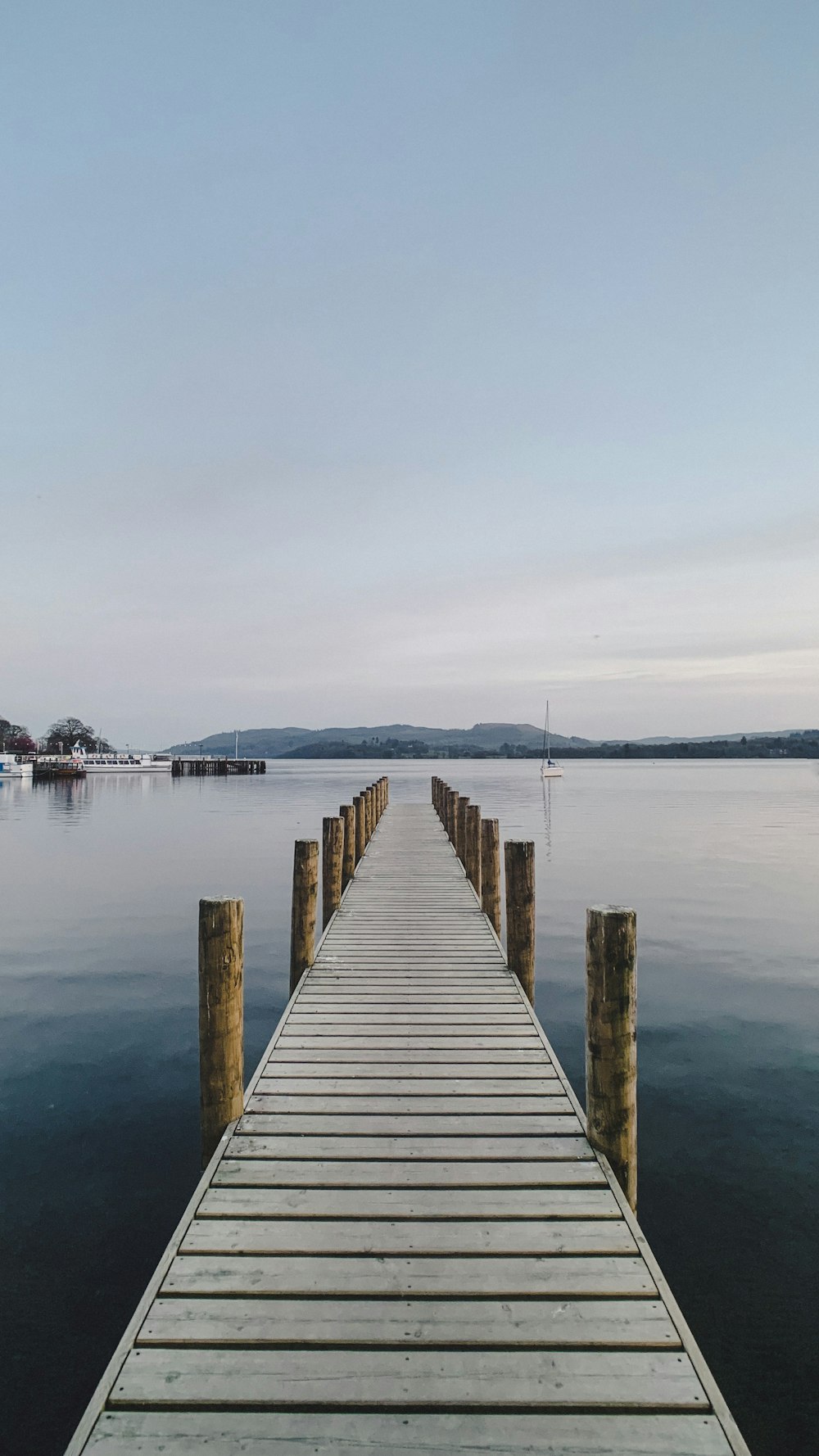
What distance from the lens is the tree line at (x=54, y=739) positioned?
15688 cm

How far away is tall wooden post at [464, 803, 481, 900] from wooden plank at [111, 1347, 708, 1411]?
33.0ft

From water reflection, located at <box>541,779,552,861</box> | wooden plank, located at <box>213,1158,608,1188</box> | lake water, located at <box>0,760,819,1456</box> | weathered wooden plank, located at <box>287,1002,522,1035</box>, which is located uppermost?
wooden plank, located at <box>213,1158,608,1188</box>

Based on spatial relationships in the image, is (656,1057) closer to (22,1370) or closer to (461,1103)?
(461,1103)

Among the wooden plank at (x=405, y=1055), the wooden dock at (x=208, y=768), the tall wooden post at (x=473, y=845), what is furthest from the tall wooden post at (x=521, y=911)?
the wooden dock at (x=208, y=768)

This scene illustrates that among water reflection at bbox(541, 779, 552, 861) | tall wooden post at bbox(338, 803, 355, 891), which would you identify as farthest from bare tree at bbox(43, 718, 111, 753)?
tall wooden post at bbox(338, 803, 355, 891)

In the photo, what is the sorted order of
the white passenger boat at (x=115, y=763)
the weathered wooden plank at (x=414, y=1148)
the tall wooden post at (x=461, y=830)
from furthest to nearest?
the white passenger boat at (x=115, y=763) → the tall wooden post at (x=461, y=830) → the weathered wooden plank at (x=414, y=1148)

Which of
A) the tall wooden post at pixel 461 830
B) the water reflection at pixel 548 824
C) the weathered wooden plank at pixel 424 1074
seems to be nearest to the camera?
the weathered wooden plank at pixel 424 1074

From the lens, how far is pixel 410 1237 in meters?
3.97

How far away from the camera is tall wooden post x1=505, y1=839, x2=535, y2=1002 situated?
8.86 metres

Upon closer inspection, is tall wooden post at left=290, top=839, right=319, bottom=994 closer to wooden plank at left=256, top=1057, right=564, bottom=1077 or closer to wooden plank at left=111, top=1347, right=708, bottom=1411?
wooden plank at left=256, top=1057, right=564, bottom=1077

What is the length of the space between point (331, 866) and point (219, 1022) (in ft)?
22.7

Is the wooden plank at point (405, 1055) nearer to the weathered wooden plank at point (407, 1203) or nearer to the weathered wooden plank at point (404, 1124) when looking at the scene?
the weathered wooden plank at point (404, 1124)

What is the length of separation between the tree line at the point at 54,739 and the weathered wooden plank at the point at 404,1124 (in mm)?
155614

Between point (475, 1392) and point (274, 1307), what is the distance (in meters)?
0.97
